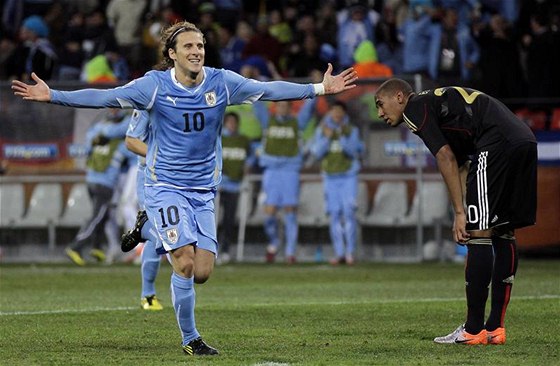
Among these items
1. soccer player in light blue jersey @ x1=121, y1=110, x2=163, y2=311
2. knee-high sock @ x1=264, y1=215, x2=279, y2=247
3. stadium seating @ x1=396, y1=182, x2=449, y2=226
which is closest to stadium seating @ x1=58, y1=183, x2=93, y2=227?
knee-high sock @ x1=264, y1=215, x2=279, y2=247

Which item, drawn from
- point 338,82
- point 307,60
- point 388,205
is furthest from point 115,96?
point 307,60

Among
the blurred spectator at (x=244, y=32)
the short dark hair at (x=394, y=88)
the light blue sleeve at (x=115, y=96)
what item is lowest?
the light blue sleeve at (x=115, y=96)

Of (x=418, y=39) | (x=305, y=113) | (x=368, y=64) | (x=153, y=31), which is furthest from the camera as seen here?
(x=153, y=31)

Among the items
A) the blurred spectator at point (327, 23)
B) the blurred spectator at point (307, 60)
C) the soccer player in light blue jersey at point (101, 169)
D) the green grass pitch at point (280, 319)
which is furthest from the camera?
the blurred spectator at point (327, 23)

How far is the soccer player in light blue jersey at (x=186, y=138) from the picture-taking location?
9898mm

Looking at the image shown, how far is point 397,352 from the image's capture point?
9867 mm

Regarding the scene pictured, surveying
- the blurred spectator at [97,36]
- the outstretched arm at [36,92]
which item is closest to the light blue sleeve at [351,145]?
the blurred spectator at [97,36]

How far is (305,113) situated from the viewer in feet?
75.7

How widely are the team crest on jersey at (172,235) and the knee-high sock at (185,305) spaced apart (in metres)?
0.24

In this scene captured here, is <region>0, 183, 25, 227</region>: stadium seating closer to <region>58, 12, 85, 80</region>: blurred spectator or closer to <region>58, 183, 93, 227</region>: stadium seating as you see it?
<region>58, 183, 93, 227</region>: stadium seating

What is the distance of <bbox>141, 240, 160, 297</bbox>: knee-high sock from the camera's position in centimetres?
1372

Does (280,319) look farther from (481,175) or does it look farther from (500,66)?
(500,66)

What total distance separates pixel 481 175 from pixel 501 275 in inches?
30.0

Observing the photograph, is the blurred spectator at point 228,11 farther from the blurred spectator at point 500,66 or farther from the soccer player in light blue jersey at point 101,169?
the blurred spectator at point 500,66
